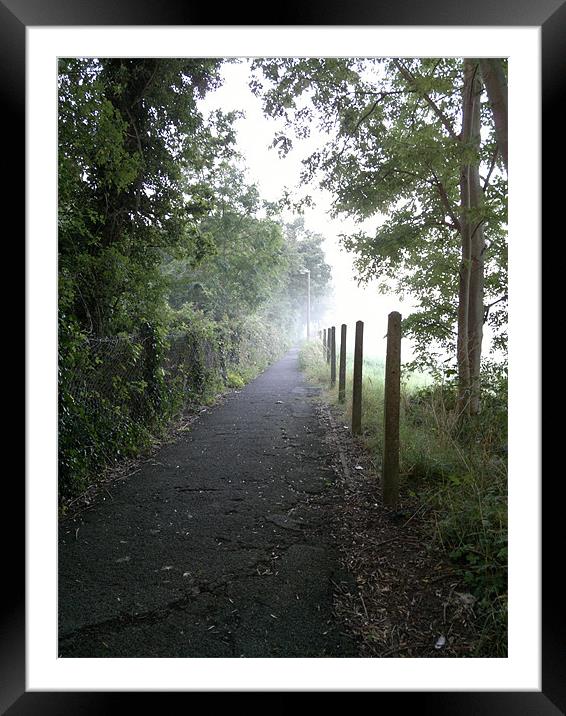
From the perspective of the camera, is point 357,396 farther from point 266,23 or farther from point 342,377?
point 266,23

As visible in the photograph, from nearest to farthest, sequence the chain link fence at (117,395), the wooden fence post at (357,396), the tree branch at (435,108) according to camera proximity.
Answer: the chain link fence at (117,395) → the tree branch at (435,108) → the wooden fence post at (357,396)

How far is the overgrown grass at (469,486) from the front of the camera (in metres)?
1.97

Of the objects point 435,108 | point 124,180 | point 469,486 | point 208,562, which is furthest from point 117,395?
point 435,108

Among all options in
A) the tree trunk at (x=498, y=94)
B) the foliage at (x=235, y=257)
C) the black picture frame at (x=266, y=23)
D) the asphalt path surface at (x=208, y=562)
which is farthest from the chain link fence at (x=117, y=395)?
the tree trunk at (x=498, y=94)

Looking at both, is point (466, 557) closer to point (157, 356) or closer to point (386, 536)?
point (386, 536)

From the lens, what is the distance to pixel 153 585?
2.24 metres

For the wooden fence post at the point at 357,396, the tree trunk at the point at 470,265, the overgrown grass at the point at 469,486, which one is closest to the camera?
the overgrown grass at the point at 469,486

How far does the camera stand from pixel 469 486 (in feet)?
9.24

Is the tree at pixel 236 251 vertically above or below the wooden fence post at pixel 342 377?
above

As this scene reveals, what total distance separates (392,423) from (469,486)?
71 centimetres

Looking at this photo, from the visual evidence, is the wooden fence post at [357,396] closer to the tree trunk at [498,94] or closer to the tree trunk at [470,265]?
the tree trunk at [470,265]

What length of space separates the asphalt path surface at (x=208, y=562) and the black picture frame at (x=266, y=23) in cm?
41
